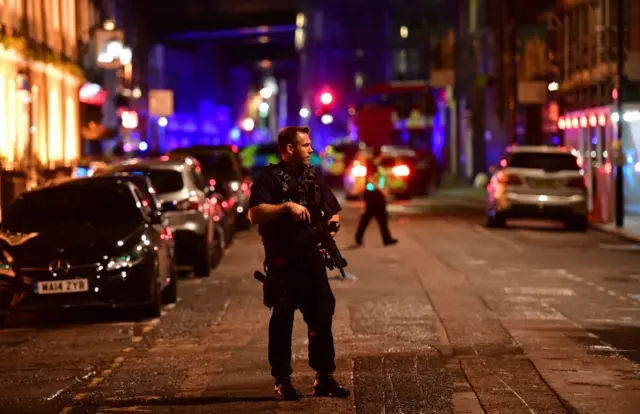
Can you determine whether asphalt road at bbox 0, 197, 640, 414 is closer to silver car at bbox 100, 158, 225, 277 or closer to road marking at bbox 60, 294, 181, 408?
road marking at bbox 60, 294, 181, 408

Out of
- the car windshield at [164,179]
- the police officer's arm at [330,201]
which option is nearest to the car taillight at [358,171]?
the car windshield at [164,179]

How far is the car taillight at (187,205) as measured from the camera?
17.9 meters

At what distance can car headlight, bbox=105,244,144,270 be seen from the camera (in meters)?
13.1

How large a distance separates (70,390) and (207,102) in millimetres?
78904

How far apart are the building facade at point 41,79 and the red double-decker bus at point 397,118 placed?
16.6 meters

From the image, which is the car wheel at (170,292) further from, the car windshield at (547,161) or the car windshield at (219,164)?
the car windshield at (547,161)

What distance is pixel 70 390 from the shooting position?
9.47m

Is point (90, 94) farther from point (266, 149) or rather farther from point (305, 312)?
point (305, 312)

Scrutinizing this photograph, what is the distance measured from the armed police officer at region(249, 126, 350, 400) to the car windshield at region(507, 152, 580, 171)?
19.3 meters

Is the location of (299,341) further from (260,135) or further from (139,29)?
(260,135)

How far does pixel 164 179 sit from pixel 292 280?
32.5 feet

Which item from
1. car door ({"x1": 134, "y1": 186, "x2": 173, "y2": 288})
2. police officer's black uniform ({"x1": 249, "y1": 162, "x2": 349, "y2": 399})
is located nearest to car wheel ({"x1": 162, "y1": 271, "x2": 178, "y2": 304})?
car door ({"x1": 134, "y1": 186, "x2": 173, "y2": 288})

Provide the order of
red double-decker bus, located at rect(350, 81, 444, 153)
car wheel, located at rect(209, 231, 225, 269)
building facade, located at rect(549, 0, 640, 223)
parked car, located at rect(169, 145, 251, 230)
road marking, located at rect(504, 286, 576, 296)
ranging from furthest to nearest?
red double-decker bus, located at rect(350, 81, 444, 153), building facade, located at rect(549, 0, 640, 223), parked car, located at rect(169, 145, 251, 230), car wheel, located at rect(209, 231, 225, 269), road marking, located at rect(504, 286, 576, 296)

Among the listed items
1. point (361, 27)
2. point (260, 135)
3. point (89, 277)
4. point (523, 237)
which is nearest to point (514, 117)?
point (523, 237)
